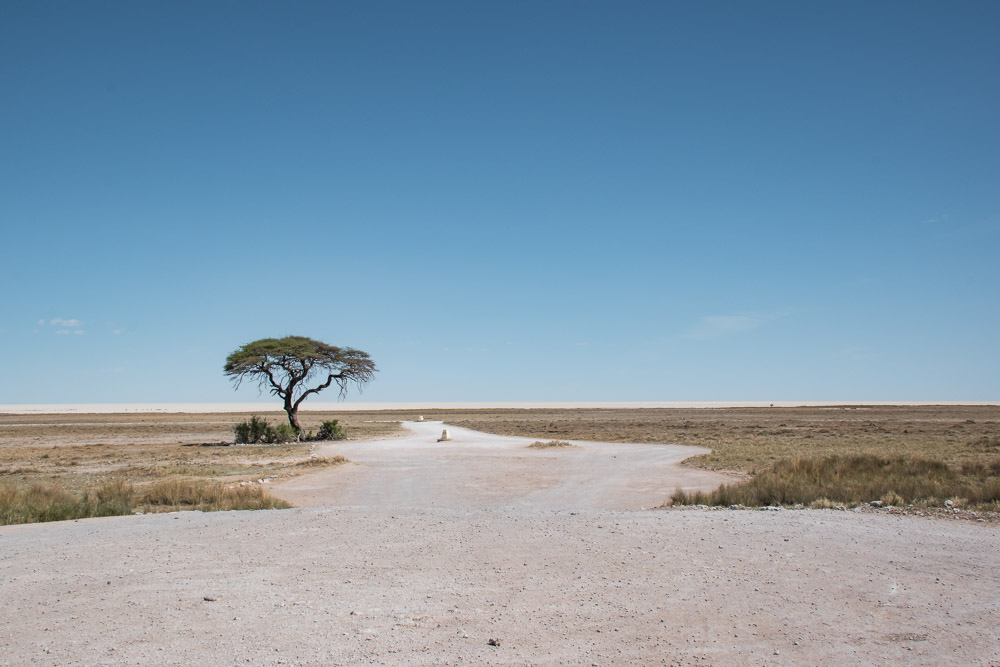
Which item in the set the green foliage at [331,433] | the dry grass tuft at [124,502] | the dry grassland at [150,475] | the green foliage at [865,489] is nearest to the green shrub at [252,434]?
the dry grassland at [150,475]

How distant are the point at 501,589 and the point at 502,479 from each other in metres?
12.9

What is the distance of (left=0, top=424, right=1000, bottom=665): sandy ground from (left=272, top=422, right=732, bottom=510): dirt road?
138 inches

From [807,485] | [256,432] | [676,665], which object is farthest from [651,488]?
[256,432]

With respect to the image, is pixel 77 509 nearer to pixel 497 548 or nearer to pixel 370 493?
pixel 370 493

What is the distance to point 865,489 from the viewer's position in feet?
44.9

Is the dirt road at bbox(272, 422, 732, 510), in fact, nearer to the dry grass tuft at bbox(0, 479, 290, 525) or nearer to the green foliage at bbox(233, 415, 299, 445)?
the dry grass tuft at bbox(0, 479, 290, 525)

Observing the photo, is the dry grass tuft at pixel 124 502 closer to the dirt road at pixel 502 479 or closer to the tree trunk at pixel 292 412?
the dirt road at pixel 502 479

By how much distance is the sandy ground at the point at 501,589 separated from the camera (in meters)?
5.18

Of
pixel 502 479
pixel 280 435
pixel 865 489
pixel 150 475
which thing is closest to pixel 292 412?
pixel 280 435

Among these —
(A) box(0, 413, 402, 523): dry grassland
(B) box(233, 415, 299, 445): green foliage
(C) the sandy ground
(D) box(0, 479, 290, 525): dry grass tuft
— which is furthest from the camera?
(B) box(233, 415, 299, 445): green foliage

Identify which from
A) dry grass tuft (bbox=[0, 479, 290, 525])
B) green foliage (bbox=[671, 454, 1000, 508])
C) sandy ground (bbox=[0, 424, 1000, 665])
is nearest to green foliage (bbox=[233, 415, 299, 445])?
dry grass tuft (bbox=[0, 479, 290, 525])

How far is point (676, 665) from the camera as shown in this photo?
4895 mm

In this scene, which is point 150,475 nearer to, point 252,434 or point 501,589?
point 501,589

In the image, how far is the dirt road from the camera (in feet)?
49.2
